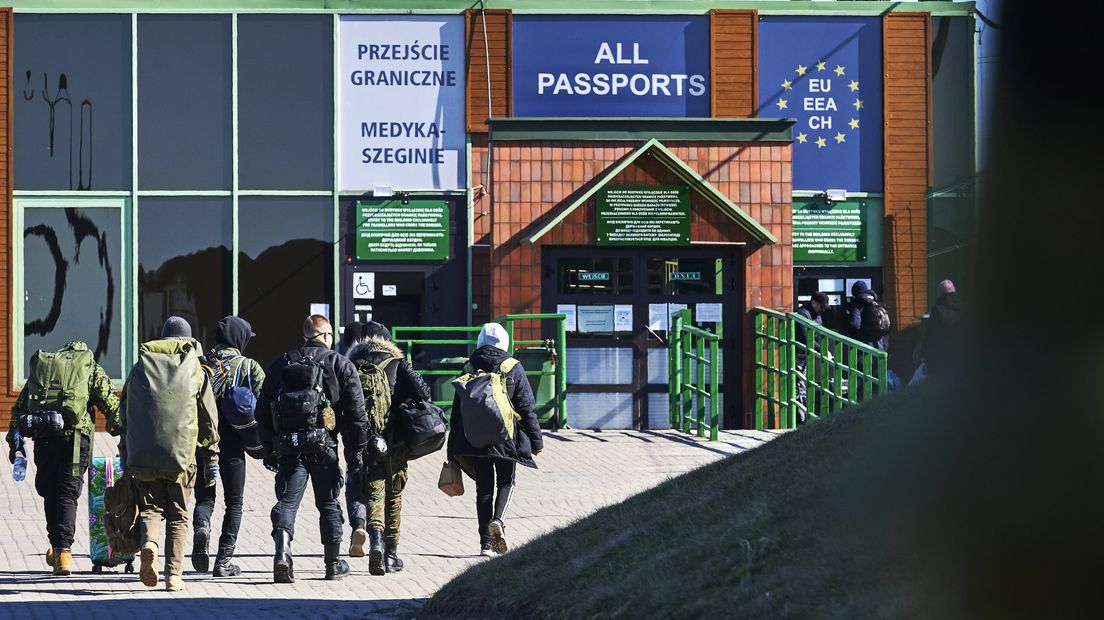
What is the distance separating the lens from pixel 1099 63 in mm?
4547

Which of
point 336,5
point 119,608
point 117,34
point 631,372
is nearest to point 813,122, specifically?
point 631,372

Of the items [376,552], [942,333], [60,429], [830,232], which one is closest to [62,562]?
[60,429]

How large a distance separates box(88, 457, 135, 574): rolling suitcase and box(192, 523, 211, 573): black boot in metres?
0.40

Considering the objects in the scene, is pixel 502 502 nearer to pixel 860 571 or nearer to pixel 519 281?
pixel 860 571

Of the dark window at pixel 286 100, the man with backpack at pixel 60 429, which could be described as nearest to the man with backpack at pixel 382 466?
the man with backpack at pixel 60 429

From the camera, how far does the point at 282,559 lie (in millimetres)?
10023

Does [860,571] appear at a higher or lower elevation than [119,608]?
higher

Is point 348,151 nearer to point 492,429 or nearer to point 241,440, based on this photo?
point 492,429

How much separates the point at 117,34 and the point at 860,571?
54.2ft

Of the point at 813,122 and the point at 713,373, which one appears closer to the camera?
the point at 713,373

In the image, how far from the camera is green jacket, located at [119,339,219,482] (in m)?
9.77

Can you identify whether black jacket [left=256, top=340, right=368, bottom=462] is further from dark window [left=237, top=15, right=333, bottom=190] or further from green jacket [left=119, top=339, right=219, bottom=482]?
dark window [left=237, top=15, right=333, bottom=190]

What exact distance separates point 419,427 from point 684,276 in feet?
32.5

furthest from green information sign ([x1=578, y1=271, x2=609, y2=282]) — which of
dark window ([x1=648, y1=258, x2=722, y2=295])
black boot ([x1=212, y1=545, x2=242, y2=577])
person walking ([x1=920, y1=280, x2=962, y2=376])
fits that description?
black boot ([x1=212, y1=545, x2=242, y2=577])
